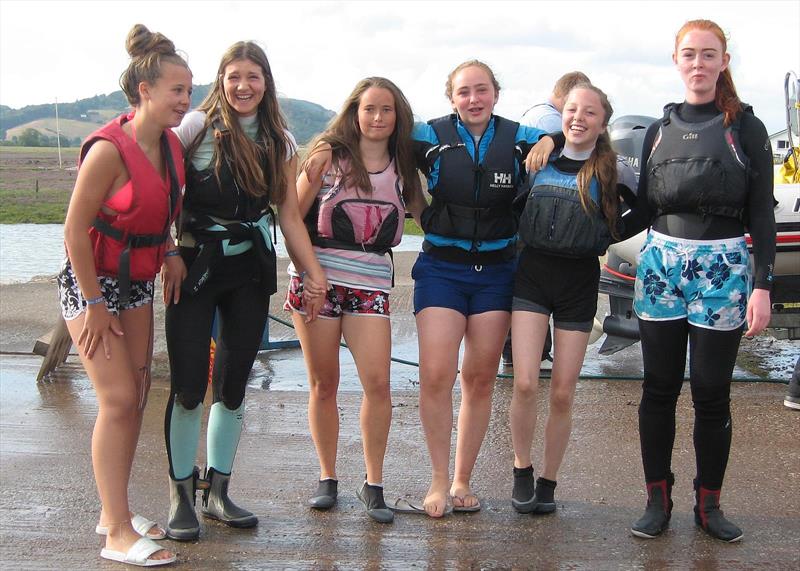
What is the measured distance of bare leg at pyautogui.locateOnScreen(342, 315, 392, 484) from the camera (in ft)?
13.3

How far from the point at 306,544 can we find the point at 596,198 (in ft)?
6.15

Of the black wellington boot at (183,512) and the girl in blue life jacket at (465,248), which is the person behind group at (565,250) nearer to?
the girl in blue life jacket at (465,248)

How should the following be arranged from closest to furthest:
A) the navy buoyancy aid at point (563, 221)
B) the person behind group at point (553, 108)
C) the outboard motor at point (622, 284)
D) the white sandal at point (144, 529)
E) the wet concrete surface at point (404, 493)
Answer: the wet concrete surface at point (404, 493) < the white sandal at point (144, 529) < the navy buoyancy aid at point (563, 221) < the person behind group at point (553, 108) < the outboard motor at point (622, 284)

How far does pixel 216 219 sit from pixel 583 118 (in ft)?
5.23

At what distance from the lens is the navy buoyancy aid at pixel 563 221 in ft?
13.0

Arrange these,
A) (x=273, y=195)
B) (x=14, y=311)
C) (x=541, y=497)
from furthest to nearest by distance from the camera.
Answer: (x=14, y=311), (x=541, y=497), (x=273, y=195)

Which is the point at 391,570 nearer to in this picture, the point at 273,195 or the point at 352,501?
the point at 352,501

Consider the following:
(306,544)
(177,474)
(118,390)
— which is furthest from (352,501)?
(118,390)

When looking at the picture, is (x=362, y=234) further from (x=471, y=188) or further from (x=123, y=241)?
(x=123, y=241)

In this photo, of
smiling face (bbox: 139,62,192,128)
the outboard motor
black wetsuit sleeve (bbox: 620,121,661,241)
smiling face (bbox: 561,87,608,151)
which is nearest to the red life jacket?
smiling face (bbox: 139,62,192,128)

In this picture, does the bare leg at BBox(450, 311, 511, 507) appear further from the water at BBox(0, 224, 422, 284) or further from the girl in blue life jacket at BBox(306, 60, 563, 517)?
the water at BBox(0, 224, 422, 284)

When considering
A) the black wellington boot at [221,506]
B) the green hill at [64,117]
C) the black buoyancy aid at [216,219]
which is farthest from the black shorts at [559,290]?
the green hill at [64,117]

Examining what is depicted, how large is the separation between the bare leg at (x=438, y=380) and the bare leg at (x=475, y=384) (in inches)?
2.4

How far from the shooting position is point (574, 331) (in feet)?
13.3
